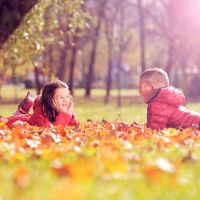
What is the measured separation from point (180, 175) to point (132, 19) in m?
49.2

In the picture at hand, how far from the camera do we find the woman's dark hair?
9.61 meters

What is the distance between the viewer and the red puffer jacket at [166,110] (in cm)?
949

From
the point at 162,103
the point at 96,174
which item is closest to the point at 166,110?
the point at 162,103

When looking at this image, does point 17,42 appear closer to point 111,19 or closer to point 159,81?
point 159,81

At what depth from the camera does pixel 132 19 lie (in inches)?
2082

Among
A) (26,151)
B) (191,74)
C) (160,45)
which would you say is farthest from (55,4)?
(160,45)

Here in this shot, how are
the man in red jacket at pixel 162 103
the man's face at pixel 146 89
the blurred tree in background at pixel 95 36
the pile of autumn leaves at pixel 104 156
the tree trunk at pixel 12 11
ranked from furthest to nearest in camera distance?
1. the blurred tree in background at pixel 95 36
2. the man's face at pixel 146 89
3. the man in red jacket at pixel 162 103
4. the tree trunk at pixel 12 11
5. the pile of autumn leaves at pixel 104 156

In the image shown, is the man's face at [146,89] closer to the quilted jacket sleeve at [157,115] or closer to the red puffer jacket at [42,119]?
the quilted jacket sleeve at [157,115]

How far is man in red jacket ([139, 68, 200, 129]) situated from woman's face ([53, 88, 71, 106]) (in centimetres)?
119

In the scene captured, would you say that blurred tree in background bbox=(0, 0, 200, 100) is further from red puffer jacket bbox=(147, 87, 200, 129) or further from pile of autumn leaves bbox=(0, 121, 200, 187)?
pile of autumn leaves bbox=(0, 121, 200, 187)

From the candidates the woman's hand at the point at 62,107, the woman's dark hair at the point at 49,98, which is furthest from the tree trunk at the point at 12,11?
the woman's hand at the point at 62,107

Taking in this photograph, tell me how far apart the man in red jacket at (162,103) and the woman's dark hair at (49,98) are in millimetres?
1312

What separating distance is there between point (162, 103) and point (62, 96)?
5.11 ft

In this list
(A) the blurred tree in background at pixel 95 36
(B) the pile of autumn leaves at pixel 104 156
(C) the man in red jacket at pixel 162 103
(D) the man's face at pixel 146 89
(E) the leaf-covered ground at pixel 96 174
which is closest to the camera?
(E) the leaf-covered ground at pixel 96 174
